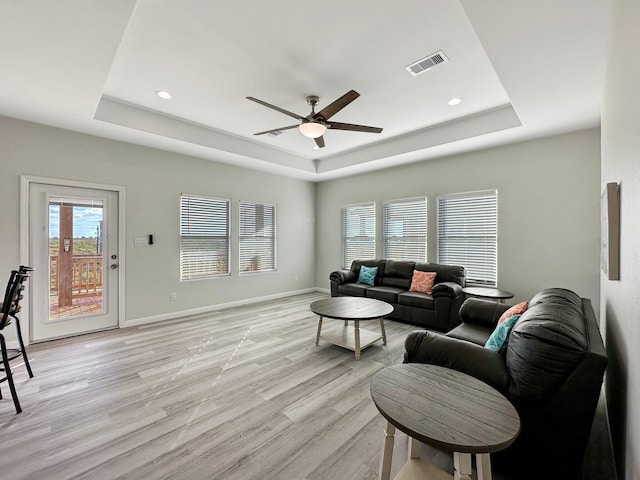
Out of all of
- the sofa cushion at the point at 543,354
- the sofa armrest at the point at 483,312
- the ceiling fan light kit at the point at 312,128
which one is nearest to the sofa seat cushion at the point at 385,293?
the sofa armrest at the point at 483,312

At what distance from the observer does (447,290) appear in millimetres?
4133

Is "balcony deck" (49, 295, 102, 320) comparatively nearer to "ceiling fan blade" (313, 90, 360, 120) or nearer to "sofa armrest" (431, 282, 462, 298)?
"ceiling fan blade" (313, 90, 360, 120)

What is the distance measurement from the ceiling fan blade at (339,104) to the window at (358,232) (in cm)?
345

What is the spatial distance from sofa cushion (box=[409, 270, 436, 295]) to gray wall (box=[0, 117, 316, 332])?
3.05 metres

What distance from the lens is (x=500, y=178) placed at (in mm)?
4500

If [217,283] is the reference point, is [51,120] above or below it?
above

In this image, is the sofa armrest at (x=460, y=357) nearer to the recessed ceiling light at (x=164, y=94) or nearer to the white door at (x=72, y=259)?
the recessed ceiling light at (x=164, y=94)

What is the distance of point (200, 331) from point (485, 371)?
3.76 metres

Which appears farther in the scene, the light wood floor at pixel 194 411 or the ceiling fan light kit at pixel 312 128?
the ceiling fan light kit at pixel 312 128

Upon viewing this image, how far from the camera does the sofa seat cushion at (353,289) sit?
17.0 ft

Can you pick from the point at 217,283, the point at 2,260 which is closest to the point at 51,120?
the point at 2,260

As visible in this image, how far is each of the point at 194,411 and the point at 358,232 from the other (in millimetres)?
4954

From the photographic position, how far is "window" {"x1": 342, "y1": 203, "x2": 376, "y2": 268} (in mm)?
6309

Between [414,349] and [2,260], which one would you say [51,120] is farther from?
[414,349]
